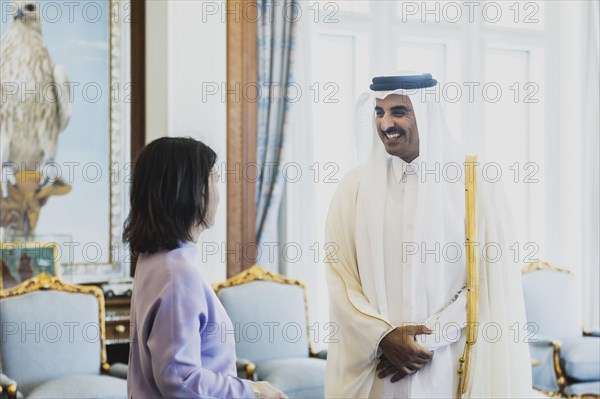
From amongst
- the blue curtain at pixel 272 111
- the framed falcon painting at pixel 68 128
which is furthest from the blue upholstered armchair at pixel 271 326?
the framed falcon painting at pixel 68 128

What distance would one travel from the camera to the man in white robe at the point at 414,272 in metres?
2.86

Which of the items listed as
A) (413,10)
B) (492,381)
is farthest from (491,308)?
(413,10)

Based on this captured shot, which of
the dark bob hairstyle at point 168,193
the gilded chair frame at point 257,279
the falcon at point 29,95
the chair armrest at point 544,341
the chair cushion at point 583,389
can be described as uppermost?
the falcon at point 29,95

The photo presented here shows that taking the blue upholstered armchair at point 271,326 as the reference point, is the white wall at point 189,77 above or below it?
above

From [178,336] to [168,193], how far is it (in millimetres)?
281

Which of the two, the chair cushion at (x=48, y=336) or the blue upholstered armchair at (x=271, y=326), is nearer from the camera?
the chair cushion at (x=48, y=336)

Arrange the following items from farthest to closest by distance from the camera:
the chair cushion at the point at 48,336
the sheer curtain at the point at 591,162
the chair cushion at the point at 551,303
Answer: the sheer curtain at the point at 591,162, the chair cushion at the point at 551,303, the chair cushion at the point at 48,336

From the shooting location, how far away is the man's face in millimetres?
3014

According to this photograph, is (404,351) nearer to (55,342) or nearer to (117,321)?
(55,342)

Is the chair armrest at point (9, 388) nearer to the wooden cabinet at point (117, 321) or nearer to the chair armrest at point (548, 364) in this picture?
the wooden cabinet at point (117, 321)

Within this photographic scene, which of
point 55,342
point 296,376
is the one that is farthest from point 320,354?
point 55,342

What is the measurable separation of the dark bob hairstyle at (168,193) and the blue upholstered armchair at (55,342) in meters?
2.26

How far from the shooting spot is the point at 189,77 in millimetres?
4684

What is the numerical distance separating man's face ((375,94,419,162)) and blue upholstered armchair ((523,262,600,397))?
2.08m
